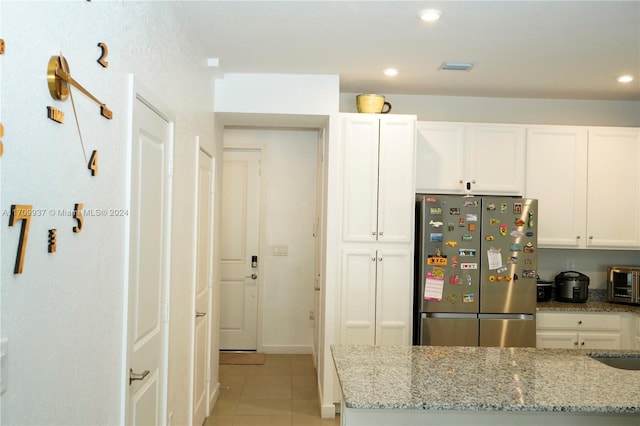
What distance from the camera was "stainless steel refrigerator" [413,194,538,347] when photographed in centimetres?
371

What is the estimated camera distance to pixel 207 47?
3.17 m

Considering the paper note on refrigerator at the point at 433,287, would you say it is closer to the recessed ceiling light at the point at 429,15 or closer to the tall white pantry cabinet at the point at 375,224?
the tall white pantry cabinet at the point at 375,224

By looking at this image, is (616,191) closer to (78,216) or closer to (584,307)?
(584,307)

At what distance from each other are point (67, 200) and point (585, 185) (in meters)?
4.09

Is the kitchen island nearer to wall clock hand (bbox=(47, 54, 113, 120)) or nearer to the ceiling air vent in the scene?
wall clock hand (bbox=(47, 54, 113, 120))

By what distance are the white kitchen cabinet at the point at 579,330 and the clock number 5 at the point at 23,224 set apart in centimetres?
379

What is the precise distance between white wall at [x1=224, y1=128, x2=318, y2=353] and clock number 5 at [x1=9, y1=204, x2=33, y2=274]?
4325mm

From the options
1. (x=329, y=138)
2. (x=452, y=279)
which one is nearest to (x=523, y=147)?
(x=452, y=279)

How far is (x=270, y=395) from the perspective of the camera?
4.21 metres

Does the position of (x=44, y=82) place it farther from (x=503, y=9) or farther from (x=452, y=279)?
(x=452, y=279)

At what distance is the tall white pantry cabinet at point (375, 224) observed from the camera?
3.77m

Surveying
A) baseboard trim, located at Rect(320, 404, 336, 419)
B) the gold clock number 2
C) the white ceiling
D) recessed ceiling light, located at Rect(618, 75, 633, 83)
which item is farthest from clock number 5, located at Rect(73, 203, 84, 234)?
recessed ceiling light, located at Rect(618, 75, 633, 83)

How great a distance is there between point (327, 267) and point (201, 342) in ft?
3.53

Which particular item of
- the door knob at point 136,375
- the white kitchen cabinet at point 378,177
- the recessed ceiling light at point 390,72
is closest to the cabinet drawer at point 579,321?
the white kitchen cabinet at point 378,177
